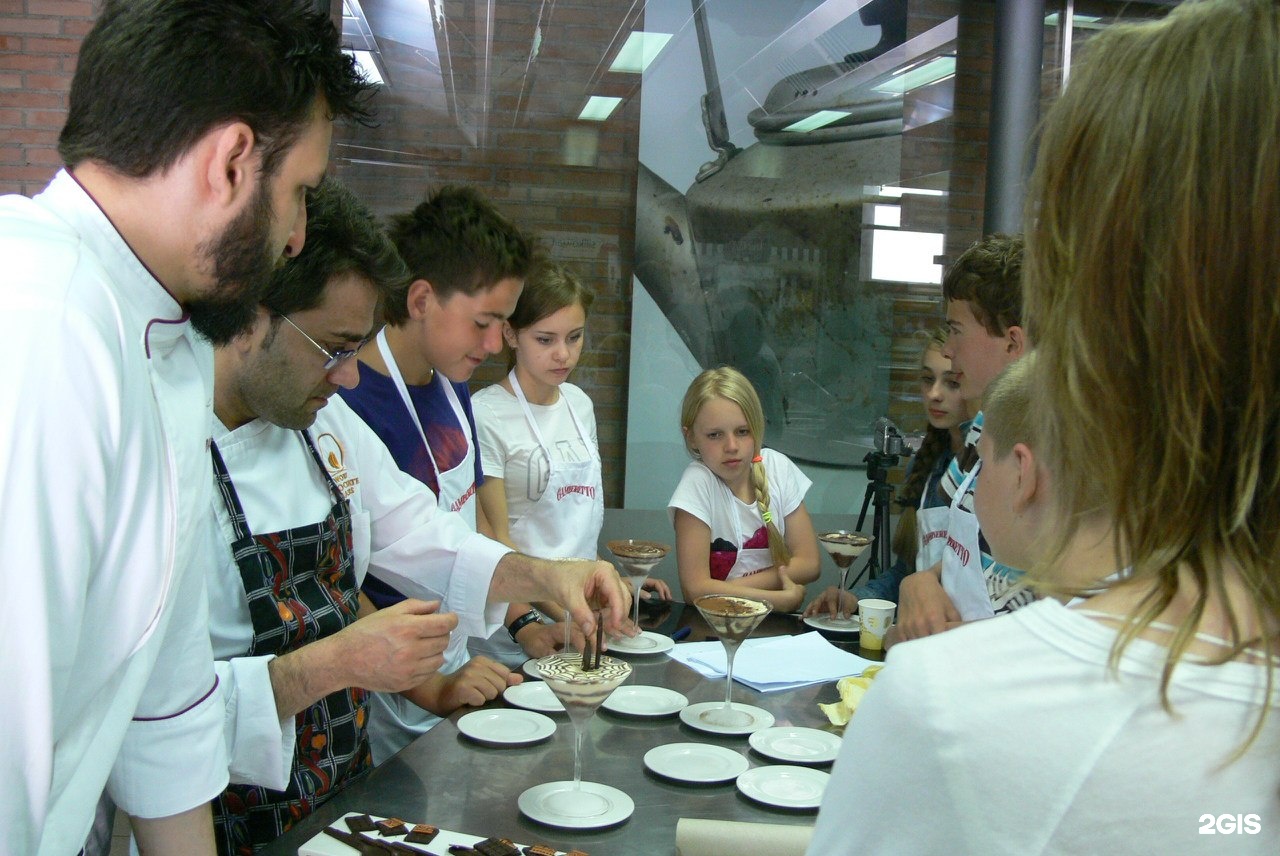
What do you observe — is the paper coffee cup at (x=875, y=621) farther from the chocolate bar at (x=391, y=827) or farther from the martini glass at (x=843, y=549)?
the chocolate bar at (x=391, y=827)

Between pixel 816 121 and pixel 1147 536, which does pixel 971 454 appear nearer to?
pixel 1147 536

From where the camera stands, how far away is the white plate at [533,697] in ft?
6.66

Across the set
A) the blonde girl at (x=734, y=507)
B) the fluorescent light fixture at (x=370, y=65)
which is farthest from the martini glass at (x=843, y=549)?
the fluorescent light fixture at (x=370, y=65)

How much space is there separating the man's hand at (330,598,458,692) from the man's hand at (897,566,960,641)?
3.99 ft

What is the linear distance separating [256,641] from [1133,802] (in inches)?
58.7

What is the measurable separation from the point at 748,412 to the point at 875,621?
1141 millimetres

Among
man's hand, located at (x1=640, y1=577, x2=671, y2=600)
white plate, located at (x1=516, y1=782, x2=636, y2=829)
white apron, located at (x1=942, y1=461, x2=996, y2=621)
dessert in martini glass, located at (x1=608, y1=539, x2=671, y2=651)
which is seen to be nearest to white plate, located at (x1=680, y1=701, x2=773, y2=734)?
white plate, located at (x1=516, y1=782, x2=636, y2=829)

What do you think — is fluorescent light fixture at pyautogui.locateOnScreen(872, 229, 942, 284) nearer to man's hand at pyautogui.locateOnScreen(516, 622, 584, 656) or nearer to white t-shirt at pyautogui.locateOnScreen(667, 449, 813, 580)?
white t-shirt at pyautogui.locateOnScreen(667, 449, 813, 580)

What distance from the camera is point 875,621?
263 cm

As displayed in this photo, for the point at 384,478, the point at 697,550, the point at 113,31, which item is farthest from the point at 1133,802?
the point at 697,550

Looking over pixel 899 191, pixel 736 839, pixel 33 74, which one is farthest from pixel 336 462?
pixel 899 191

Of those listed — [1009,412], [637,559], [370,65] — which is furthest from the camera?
[370,65]

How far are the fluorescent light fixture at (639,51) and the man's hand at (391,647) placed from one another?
3.69 meters

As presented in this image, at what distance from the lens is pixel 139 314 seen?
119 centimetres
